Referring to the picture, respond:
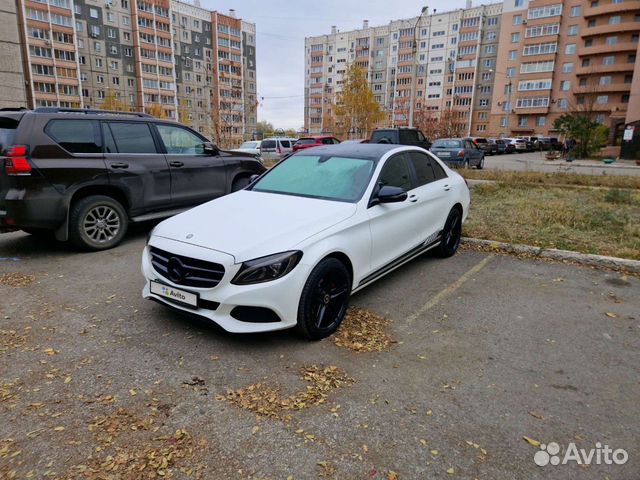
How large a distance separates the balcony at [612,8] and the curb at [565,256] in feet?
234

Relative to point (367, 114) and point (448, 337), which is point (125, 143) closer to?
point (448, 337)

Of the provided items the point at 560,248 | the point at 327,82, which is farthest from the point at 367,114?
the point at 327,82

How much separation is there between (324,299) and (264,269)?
664 millimetres

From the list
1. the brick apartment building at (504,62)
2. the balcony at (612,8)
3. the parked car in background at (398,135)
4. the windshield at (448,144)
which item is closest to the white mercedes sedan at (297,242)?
the parked car in background at (398,135)

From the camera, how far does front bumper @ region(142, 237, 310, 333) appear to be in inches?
131

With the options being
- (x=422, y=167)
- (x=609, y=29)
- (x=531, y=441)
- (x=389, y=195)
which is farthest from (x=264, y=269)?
(x=609, y=29)

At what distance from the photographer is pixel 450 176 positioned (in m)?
6.21

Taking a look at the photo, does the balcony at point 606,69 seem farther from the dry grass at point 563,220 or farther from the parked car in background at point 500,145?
the dry grass at point 563,220

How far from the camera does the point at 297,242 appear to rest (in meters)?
3.47

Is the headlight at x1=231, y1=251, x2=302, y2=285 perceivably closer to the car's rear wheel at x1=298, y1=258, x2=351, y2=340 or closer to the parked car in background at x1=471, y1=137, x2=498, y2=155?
the car's rear wheel at x1=298, y1=258, x2=351, y2=340

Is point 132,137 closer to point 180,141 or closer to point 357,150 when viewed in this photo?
point 180,141

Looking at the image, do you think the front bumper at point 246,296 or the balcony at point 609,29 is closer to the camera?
the front bumper at point 246,296

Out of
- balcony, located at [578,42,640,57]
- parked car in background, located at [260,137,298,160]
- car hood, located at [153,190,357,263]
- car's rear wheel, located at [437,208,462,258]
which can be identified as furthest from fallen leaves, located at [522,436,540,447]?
balcony, located at [578,42,640,57]

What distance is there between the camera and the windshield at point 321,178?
4434 mm
